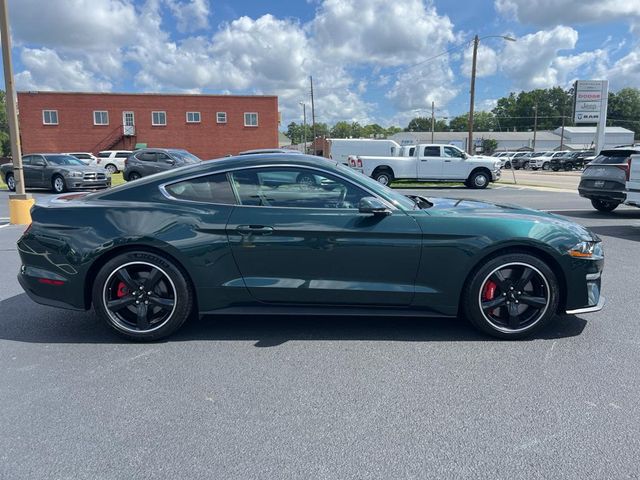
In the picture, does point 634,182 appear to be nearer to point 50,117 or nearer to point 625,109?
point 50,117

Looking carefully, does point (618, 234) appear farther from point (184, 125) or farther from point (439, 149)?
point (184, 125)

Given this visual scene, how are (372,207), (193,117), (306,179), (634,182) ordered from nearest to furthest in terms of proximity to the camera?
1. (372,207)
2. (306,179)
3. (634,182)
4. (193,117)

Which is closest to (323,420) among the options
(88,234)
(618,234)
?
(88,234)

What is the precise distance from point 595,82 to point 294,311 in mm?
45757

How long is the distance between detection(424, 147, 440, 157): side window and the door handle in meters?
18.7

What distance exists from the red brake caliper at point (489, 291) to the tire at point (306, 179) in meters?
1.61

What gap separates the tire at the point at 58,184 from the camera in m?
17.0

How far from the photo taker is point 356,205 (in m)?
3.82

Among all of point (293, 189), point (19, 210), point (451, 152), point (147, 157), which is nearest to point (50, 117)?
point (147, 157)

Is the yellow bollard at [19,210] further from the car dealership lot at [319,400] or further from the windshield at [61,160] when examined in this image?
the windshield at [61,160]

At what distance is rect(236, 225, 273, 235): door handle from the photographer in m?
3.73

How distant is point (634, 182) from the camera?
9.24m

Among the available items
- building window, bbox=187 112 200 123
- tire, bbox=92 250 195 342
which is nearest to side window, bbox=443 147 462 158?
tire, bbox=92 250 195 342

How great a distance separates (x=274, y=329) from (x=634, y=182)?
847 centimetres
